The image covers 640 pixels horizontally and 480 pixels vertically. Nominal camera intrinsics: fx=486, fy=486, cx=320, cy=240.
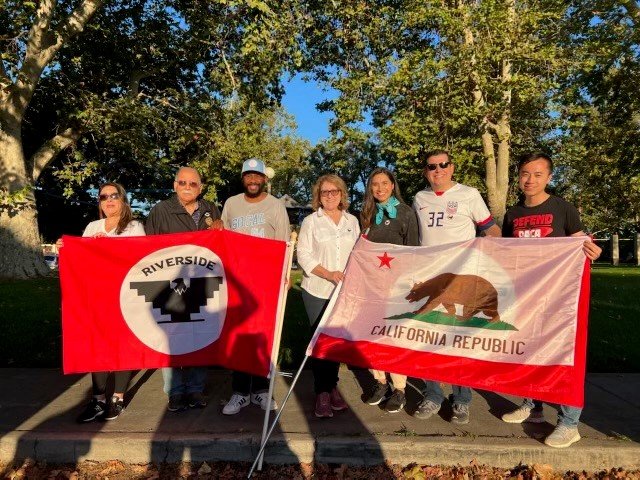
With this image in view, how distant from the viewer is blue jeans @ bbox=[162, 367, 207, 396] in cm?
418

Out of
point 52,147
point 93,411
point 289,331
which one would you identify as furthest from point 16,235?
point 93,411

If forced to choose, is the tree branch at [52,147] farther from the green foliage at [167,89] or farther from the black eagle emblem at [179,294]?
the black eagle emblem at [179,294]

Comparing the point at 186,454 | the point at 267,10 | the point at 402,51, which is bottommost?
the point at 186,454

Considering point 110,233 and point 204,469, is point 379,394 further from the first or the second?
point 110,233

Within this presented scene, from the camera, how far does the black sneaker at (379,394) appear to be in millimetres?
4280

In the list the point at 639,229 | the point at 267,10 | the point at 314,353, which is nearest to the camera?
the point at 314,353

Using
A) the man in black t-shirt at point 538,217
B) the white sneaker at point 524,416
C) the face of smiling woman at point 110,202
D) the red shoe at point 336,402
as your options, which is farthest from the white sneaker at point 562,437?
the face of smiling woman at point 110,202

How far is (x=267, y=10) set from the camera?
1066 cm

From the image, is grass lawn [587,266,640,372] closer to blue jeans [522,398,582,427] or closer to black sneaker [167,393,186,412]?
blue jeans [522,398,582,427]

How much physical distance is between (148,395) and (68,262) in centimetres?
149

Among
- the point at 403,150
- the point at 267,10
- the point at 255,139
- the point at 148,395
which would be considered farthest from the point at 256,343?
the point at 255,139

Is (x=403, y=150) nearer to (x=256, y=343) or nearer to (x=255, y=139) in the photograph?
(x=255, y=139)

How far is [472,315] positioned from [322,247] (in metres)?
1.31

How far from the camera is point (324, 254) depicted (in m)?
4.09
